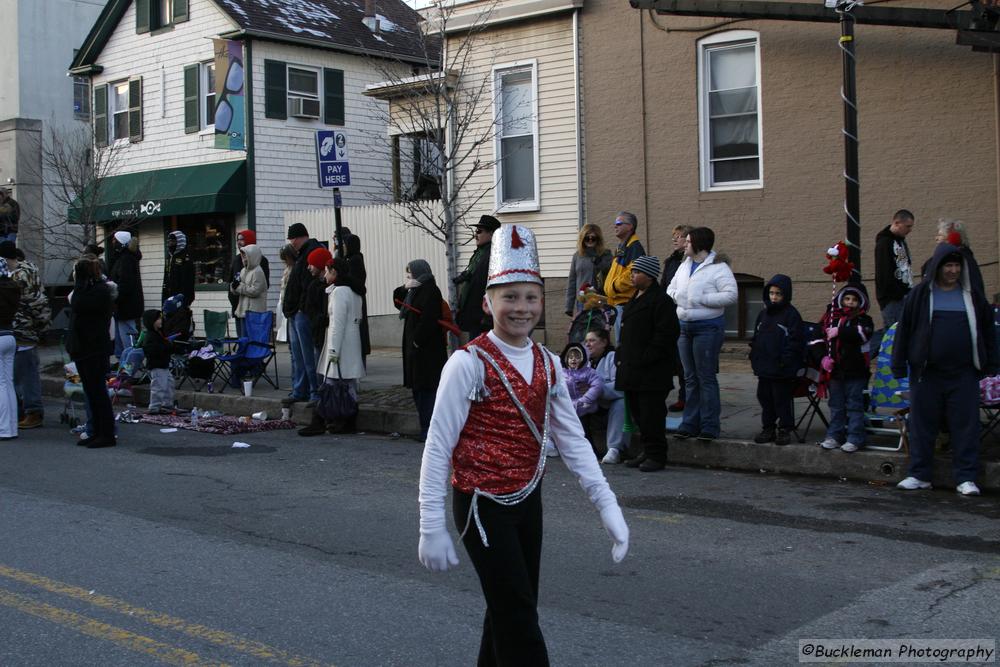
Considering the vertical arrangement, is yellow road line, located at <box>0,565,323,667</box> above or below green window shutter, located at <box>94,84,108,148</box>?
below

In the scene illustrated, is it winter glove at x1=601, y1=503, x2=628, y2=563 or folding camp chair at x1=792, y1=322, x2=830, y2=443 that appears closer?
winter glove at x1=601, y1=503, x2=628, y2=563

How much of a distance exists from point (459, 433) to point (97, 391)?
8560mm

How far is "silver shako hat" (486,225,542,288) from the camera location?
4160 mm

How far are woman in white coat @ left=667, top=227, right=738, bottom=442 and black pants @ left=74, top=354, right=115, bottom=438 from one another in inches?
230

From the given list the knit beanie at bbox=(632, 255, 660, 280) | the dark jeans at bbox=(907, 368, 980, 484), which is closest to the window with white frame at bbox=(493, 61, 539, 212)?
the knit beanie at bbox=(632, 255, 660, 280)

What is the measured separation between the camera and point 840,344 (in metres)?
9.68

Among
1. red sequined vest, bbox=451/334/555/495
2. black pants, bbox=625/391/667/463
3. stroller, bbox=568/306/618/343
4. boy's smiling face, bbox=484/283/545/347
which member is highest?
boy's smiling face, bbox=484/283/545/347

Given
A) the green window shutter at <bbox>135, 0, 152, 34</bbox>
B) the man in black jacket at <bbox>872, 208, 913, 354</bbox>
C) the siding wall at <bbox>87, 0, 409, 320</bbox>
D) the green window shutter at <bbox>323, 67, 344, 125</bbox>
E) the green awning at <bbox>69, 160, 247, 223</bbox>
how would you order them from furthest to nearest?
the green window shutter at <bbox>135, 0, 152, 34</bbox> < the green window shutter at <bbox>323, 67, 344, 125</bbox> < the siding wall at <bbox>87, 0, 409, 320</bbox> < the green awning at <bbox>69, 160, 247, 223</bbox> < the man in black jacket at <bbox>872, 208, 913, 354</bbox>

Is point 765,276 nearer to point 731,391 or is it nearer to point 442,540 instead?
point 731,391

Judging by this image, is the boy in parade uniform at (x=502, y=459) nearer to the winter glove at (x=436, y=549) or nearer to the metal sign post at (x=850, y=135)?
the winter glove at (x=436, y=549)

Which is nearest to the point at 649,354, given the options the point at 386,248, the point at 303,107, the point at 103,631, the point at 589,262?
the point at 589,262

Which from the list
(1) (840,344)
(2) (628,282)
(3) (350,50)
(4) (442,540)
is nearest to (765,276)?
(2) (628,282)

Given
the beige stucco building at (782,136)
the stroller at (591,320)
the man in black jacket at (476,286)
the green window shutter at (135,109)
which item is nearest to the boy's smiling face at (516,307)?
the stroller at (591,320)

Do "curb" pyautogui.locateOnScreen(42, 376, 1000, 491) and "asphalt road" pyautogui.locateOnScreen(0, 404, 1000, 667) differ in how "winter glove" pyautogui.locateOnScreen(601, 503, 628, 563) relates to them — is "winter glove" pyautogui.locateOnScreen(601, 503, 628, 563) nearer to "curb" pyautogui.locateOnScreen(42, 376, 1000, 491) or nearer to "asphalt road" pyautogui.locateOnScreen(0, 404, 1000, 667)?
"asphalt road" pyautogui.locateOnScreen(0, 404, 1000, 667)
